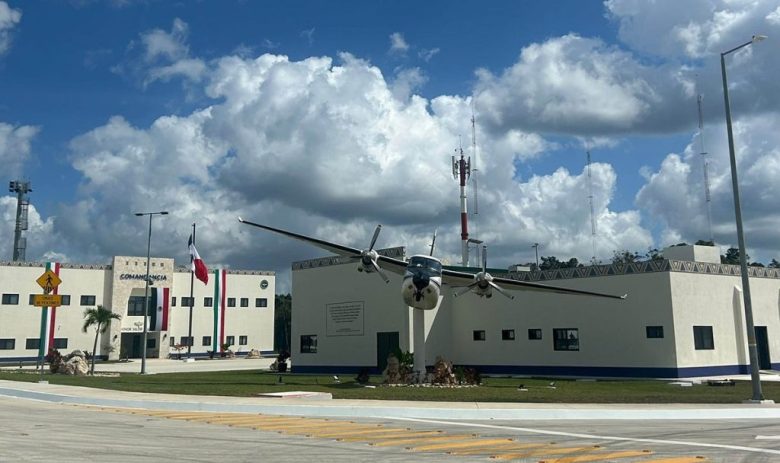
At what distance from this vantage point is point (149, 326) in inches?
3206

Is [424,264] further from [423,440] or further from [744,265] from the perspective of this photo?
[423,440]

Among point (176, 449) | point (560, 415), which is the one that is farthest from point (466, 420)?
point (176, 449)

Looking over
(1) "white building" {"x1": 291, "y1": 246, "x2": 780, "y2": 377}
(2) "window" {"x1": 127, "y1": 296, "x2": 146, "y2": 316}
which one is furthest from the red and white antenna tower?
(2) "window" {"x1": 127, "y1": 296, "x2": 146, "y2": 316}

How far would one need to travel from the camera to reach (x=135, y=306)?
82000 millimetres

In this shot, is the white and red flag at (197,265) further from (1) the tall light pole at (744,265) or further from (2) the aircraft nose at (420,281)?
(1) the tall light pole at (744,265)

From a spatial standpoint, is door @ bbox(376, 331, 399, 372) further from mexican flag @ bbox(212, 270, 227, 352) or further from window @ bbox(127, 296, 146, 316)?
mexican flag @ bbox(212, 270, 227, 352)

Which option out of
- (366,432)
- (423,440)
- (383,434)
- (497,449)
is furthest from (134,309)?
(497,449)

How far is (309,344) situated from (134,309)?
40.1 m

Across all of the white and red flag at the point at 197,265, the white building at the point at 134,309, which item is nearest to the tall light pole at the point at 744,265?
the white and red flag at the point at 197,265

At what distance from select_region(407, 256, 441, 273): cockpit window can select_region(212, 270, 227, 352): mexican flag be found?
61.9 metres

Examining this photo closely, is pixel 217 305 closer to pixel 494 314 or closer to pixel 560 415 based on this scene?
pixel 494 314

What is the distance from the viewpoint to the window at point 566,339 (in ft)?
133

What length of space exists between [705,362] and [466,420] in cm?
2427

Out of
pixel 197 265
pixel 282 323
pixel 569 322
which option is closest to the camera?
pixel 569 322
